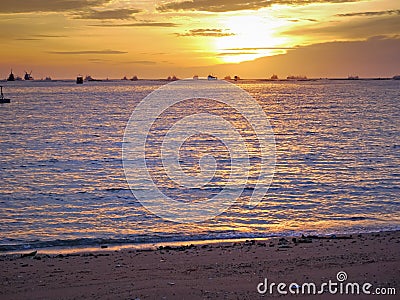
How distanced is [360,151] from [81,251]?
26669 millimetres

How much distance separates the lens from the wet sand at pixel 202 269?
9086 millimetres

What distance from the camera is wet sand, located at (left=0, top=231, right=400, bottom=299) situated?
909 centimetres

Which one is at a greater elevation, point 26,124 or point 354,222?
point 26,124

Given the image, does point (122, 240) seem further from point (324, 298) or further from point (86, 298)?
point (324, 298)

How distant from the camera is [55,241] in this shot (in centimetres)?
1448

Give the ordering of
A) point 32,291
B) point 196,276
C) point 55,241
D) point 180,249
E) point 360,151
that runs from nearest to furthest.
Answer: point 32,291, point 196,276, point 180,249, point 55,241, point 360,151

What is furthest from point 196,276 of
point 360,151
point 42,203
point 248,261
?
point 360,151

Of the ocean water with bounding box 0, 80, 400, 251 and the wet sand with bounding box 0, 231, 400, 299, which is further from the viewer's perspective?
the ocean water with bounding box 0, 80, 400, 251

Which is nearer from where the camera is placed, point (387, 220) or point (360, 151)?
point (387, 220)

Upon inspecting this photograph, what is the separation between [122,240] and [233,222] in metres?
3.97

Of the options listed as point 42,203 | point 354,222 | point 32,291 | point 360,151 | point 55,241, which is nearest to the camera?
point 32,291

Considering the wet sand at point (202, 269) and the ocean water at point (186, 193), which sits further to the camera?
the ocean water at point (186, 193)

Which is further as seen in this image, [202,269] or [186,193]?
[186,193]

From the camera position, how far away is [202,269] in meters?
10.6
